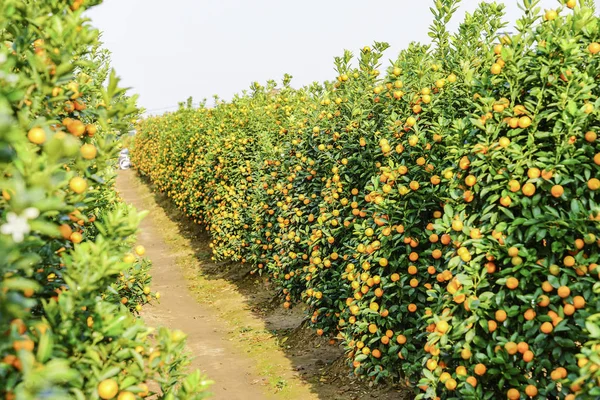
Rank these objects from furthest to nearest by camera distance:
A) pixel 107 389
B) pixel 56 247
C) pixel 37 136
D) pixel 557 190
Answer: pixel 557 190 < pixel 56 247 < pixel 107 389 < pixel 37 136

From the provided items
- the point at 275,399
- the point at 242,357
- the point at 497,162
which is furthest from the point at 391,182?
the point at 242,357

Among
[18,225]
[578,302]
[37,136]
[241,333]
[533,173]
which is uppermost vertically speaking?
[37,136]

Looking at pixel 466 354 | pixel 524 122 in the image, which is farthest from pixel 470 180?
pixel 466 354

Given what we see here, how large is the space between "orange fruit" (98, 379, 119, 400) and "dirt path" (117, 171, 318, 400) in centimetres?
488

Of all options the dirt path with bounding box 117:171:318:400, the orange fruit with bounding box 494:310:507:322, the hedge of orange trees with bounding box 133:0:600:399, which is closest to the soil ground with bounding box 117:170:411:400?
the dirt path with bounding box 117:171:318:400

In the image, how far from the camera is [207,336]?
964 centimetres

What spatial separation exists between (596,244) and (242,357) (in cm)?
610

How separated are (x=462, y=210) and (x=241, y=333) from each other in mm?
6267

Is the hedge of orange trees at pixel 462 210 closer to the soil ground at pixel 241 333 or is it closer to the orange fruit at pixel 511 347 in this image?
the orange fruit at pixel 511 347

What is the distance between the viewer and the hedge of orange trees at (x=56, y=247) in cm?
184

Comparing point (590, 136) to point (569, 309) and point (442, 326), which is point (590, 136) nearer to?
point (569, 309)

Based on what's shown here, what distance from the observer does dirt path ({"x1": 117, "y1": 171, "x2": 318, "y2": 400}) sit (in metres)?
7.33

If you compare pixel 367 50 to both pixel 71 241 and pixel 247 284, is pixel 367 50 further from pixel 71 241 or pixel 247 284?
pixel 247 284

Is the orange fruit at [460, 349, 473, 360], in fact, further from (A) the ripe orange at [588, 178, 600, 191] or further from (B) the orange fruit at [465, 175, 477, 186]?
(A) the ripe orange at [588, 178, 600, 191]
